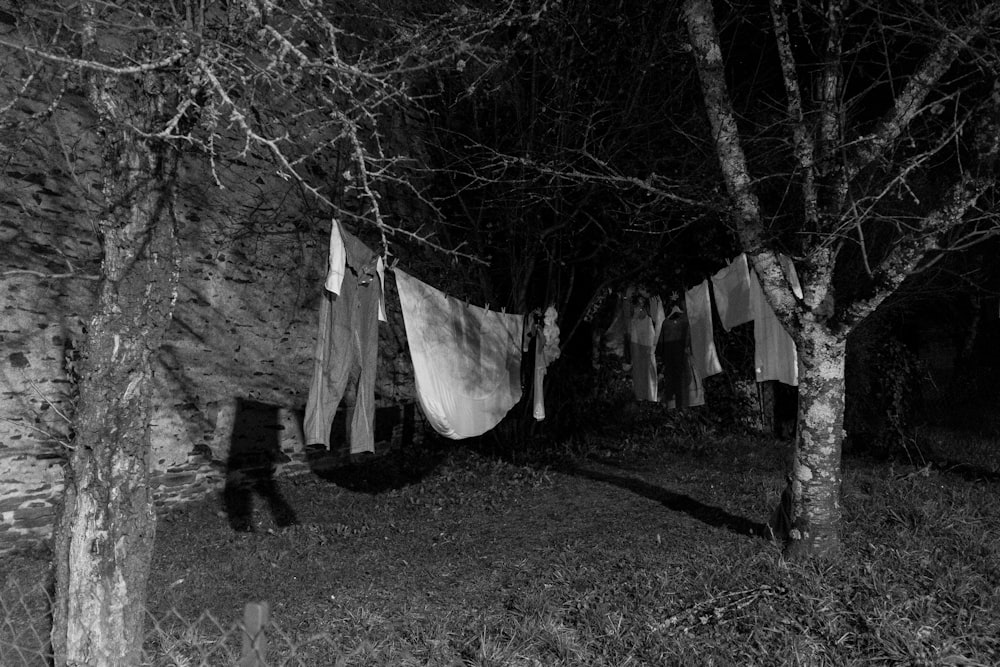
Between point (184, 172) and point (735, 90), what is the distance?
18.5ft

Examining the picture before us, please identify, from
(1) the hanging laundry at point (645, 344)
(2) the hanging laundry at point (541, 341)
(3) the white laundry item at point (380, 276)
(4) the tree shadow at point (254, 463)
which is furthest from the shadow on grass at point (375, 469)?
(3) the white laundry item at point (380, 276)

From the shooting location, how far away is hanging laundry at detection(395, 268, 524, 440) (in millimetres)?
6133

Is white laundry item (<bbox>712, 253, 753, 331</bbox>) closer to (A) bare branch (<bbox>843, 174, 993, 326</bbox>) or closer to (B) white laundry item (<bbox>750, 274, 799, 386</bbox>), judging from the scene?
(B) white laundry item (<bbox>750, 274, 799, 386</bbox>)

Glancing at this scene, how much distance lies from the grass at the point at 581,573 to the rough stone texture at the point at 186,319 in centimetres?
76

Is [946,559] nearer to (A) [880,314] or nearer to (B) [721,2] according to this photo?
(B) [721,2]

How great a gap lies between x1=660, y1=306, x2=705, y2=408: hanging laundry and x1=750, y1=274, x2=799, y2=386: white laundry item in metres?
0.65

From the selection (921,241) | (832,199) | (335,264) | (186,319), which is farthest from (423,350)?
(921,241)

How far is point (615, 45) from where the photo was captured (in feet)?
26.8

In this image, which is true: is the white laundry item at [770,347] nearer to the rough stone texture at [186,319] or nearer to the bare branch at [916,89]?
the bare branch at [916,89]

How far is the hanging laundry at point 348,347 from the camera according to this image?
536cm

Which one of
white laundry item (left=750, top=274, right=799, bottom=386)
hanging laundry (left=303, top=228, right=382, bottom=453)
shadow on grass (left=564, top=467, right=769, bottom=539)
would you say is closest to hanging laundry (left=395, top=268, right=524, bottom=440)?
hanging laundry (left=303, top=228, right=382, bottom=453)

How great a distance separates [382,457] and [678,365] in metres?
3.13

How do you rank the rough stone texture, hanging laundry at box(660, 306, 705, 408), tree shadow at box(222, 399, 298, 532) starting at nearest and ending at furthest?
the rough stone texture
tree shadow at box(222, 399, 298, 532)
hanging laundry at box(660, 306, 705, 408)

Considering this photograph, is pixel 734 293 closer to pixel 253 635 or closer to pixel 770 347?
pixel 770 347
